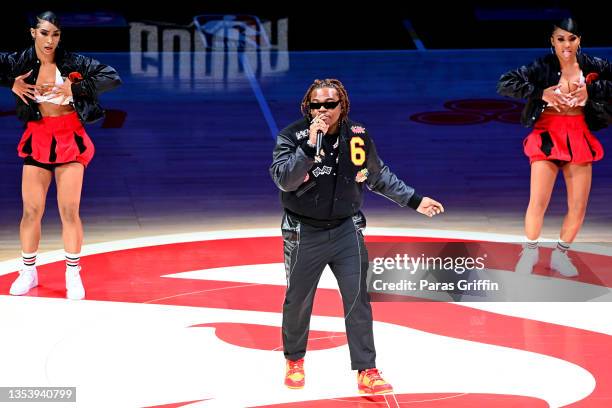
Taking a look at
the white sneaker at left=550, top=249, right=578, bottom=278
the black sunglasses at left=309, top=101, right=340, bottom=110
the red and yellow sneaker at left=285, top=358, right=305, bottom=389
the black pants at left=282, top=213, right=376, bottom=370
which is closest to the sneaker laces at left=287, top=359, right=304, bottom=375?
the red and yellow sneaker at left=285, top=358, right=305, bottom=389

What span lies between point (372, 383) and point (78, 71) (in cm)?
296

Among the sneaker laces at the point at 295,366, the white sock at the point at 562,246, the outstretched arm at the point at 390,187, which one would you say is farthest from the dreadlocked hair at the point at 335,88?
the white sock at the point at 562,246

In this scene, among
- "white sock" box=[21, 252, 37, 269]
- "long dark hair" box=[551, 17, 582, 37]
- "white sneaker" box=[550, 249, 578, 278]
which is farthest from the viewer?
"white sneaker" box=[550, 249, 578, 278]

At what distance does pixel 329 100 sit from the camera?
6.25 m

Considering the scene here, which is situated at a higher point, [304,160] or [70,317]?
[304,160]

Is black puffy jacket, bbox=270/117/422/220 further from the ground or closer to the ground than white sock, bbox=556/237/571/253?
further from the ground

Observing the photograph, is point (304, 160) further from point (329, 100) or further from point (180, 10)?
point (180, 10)

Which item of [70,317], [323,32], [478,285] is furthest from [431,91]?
[70,317]

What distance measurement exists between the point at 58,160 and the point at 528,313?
3.11 m

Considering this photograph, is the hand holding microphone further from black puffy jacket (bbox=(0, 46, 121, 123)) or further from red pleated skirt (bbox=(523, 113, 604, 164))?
red pleated skirt (bbox=(523, 113, 604, 164))

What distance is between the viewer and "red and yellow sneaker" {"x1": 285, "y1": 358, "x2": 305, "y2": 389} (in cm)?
660

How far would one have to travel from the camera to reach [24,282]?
8312 millimetres

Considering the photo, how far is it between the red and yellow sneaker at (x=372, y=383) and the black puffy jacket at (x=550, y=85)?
2.56 meters

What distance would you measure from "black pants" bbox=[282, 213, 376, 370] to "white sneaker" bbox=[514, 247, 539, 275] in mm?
2579
